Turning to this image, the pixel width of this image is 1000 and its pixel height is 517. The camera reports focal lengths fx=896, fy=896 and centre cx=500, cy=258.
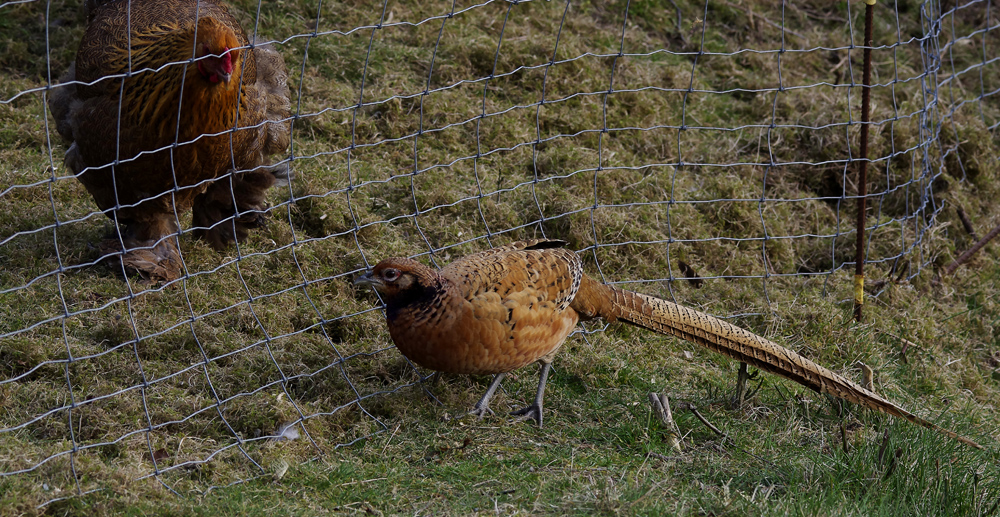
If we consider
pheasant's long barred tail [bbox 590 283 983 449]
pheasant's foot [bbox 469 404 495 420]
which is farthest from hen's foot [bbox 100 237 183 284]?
pheasant's long barred tail [bbox 590 283 983 449]

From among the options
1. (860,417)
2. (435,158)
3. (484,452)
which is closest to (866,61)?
(860,417)

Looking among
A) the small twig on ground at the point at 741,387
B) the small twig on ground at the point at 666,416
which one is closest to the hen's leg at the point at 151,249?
the small twig on ground at the point at 666,416

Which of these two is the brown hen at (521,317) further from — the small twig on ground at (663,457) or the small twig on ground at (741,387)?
the small twig on ground at (663,457)

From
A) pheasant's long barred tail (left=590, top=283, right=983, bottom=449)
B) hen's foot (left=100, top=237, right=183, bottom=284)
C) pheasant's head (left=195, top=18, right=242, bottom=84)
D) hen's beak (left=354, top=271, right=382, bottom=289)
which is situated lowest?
hen's foot (left=100, top=237, right=183, bottom=284)

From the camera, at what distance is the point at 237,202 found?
4.61 metres

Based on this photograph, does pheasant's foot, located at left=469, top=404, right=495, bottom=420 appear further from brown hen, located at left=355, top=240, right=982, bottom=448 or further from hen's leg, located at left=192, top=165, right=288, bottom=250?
hen's leg, located at left=192, top=165, right=288, bottom=250

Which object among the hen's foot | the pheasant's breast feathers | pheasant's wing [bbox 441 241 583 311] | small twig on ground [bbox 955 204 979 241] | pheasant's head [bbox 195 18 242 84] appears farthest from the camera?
small twig on ground [bbox 955 204 979 241]

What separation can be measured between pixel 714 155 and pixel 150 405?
382 cm

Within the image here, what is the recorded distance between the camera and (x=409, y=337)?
352 cm

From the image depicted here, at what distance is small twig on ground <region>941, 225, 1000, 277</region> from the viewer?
530 centimetres

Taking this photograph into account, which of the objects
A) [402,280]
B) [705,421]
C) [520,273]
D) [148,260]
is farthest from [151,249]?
[705,421]

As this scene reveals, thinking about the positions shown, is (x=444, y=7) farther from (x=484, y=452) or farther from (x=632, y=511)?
(x=632, y=511)

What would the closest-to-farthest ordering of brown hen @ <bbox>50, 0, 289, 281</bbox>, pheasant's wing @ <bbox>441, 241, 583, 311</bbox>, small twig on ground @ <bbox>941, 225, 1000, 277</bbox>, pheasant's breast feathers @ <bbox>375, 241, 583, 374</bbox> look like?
pheasant's breast feathers @ <bbox>375, 241, 583, 374</bbox> < pheasant's wing @ <bbox>441, 241, 583, 311</bbox> < brown hen @ <bbox>50, 0, 289, 281</bbox> < small twig on ground @ <bbox>941, 225, 1000, 277</bbox>

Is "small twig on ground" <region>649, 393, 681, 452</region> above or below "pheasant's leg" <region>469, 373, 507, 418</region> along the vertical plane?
above
